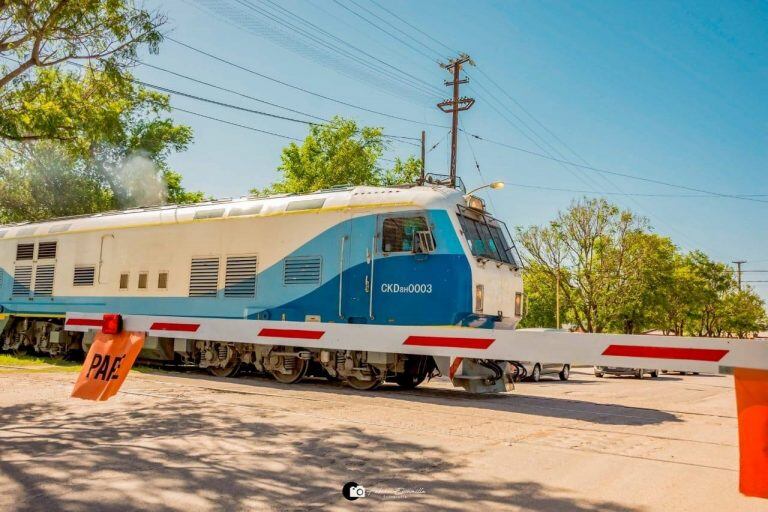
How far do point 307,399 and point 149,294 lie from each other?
24.2ft

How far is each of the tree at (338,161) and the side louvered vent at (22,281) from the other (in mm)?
18720

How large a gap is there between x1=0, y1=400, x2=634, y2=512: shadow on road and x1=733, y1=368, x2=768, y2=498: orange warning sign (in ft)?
3.99

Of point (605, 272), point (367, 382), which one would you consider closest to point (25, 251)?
point (367, 382)

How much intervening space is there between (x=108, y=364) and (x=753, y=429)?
565 cm

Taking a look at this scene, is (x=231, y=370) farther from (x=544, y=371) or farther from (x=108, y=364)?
(x=544, y=371)

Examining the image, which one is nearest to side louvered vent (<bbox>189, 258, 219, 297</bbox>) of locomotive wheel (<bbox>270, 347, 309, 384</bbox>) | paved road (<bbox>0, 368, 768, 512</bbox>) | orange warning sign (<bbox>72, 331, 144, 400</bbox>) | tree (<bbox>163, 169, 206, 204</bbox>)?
locomotive wheel (<bbox>270, 347, 309, 384</bbox>)

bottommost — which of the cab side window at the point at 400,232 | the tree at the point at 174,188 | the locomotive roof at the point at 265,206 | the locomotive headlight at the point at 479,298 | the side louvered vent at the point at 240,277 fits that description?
the locomotive headlight at the point at 479,298

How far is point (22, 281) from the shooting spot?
18.7 metres

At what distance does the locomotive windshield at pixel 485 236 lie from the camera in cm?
1188

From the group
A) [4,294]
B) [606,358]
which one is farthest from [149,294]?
[606,358]

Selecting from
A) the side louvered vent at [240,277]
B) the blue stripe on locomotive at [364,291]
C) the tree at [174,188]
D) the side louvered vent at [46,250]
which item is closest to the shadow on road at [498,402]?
the blue stripe on locomotive at [364,291]

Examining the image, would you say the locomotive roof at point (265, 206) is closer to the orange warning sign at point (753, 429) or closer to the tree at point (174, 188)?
the orange warning sign at point (753, 429)

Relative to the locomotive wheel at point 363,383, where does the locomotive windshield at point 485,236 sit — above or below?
above

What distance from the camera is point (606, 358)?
12.8 ft
